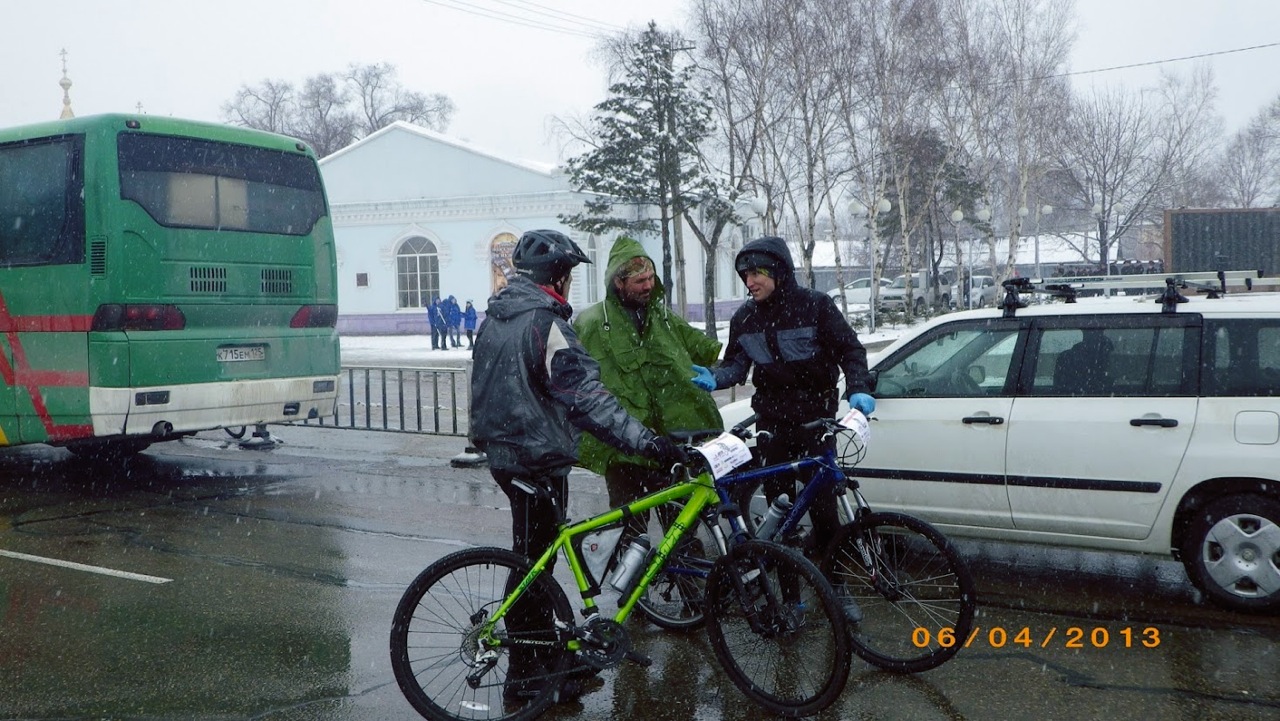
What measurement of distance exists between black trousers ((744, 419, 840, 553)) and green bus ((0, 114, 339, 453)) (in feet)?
19.5

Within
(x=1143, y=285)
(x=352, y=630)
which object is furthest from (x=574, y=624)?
(x=1143, y=285)

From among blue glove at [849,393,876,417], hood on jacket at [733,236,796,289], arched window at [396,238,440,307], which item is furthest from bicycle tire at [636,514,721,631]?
arched window at [396,238,440,307]

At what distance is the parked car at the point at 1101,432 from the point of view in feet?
18.0

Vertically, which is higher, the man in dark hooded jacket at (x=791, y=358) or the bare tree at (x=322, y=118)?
the bare tree at (x=322, y=118)

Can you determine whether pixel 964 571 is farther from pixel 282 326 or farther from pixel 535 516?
pixel 282 326

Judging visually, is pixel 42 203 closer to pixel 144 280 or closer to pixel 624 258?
pixel 144 280

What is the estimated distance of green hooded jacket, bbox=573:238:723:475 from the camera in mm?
5590

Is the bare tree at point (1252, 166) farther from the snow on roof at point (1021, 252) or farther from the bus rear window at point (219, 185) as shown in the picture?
the bus rear window at point (219, 185)

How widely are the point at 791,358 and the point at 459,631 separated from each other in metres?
2.00

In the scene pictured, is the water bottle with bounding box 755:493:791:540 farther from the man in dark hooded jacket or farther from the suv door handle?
the suv door handle

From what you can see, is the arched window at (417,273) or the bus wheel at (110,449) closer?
the bus wheel at (110,449)

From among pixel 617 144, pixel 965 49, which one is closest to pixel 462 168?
pixel 617 144
